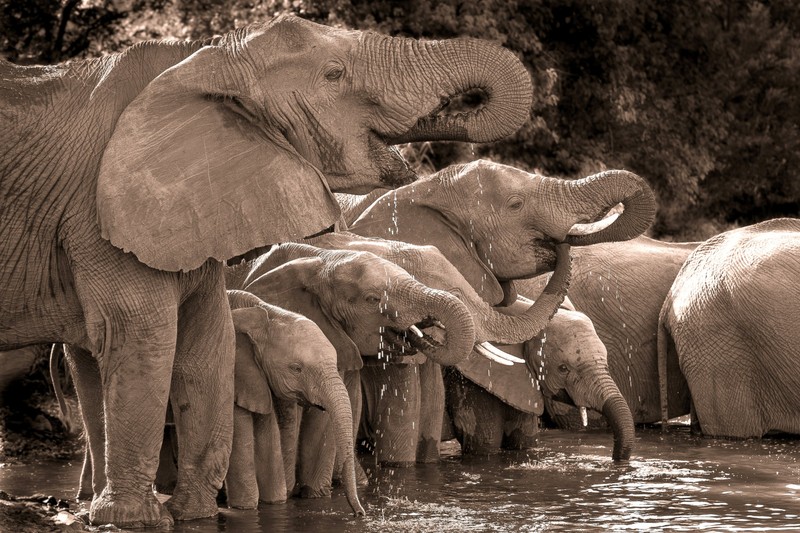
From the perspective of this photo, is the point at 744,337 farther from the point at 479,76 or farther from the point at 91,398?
the point at 91,398

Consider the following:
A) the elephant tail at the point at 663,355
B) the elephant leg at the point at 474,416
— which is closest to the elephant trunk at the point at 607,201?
the elephant leg at the point at 474,416

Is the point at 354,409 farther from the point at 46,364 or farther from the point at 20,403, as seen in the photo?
the point at 46,364

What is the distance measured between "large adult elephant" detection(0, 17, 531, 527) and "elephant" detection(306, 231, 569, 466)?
7.23ft

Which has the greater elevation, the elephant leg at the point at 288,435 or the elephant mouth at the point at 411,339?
the elephant mouth at the point at 411,339

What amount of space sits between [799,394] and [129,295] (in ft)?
20.8

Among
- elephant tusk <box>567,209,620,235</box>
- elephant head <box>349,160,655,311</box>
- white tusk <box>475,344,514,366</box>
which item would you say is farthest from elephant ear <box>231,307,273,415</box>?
elephant tusk <box>567,209,620,235</box>

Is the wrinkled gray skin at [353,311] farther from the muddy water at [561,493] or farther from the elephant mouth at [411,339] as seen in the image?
the muddy water at [561,493]

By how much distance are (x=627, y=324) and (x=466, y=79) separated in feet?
20.3

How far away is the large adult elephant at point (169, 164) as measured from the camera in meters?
8.14

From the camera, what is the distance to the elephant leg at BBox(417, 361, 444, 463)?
37.4 feet

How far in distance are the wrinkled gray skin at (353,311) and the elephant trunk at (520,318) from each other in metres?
0.69

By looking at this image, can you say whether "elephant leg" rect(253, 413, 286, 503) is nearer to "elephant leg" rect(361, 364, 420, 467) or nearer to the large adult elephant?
the large adult elephant

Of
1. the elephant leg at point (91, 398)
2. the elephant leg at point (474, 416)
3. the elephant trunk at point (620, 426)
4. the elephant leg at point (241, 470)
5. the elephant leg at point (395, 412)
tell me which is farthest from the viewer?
the elephant leg at point (474, 416)

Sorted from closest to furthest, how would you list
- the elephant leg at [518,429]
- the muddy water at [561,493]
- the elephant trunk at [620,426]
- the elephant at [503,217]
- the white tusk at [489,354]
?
the muddy water at [561,493]
the white tusk at [489,354]
the elephant trunk at [620,426]
the elephant at [503,217]
the elephant leg at [518,429]
